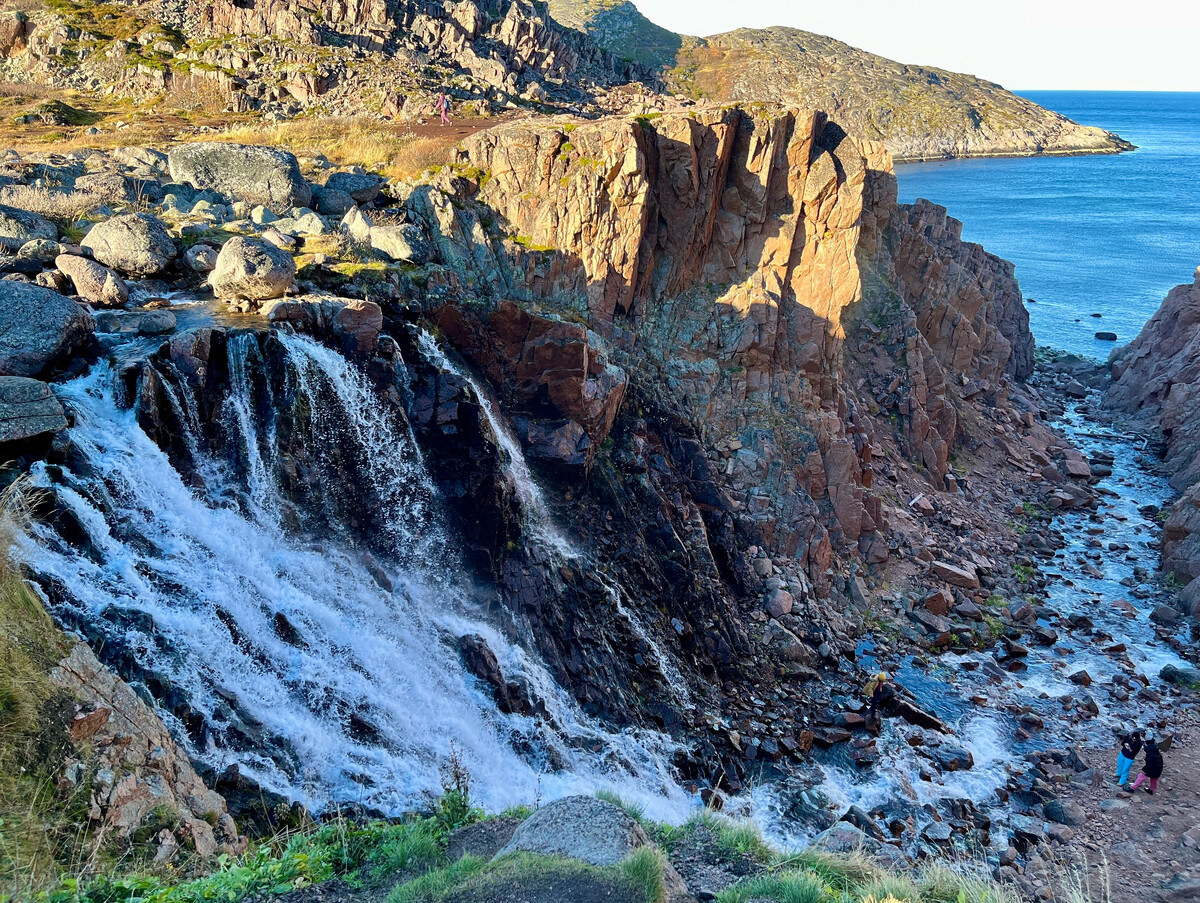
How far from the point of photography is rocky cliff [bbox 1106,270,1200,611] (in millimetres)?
28781

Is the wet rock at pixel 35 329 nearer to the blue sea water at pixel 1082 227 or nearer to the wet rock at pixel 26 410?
the wet rock at pixel 26 410

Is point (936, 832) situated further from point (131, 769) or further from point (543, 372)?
point (131, 769)

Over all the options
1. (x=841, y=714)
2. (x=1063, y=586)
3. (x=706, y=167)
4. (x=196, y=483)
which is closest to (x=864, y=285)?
(x=706, y=167)

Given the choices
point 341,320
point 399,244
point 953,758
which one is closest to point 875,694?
point 953,758

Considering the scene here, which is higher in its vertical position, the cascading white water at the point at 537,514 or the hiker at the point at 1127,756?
the cascading white water at the point at 537,514

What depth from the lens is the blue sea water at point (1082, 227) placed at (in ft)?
188

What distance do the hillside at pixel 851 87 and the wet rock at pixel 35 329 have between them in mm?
100777

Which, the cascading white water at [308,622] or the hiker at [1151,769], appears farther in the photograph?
the hiker at [1151,769]

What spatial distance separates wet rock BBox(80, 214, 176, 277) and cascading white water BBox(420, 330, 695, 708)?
6.80 m

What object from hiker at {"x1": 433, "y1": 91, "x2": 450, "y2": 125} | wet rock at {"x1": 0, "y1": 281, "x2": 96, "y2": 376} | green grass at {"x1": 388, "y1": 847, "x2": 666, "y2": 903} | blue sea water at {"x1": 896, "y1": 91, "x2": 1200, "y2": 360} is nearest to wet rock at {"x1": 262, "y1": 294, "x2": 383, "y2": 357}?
wet rock at {"x1": 0, "y1": 281, "x2": 96, "y2": 376}

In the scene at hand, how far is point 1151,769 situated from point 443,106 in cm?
3477

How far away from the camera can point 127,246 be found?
1953 cm

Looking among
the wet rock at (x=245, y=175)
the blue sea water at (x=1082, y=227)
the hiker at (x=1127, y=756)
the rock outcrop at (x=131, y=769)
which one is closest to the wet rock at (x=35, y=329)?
the rock outcrop at (x=131, y=769)

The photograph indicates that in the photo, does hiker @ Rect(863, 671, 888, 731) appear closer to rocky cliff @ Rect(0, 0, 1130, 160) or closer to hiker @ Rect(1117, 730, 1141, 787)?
hiker @ Rect(1117, 730, 1141, 787)
